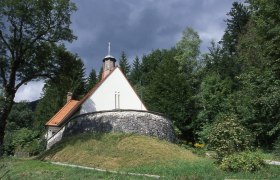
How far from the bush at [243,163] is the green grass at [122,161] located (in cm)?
38

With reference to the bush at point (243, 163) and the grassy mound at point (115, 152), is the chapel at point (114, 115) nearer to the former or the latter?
the grassy mound at point (115, 152)

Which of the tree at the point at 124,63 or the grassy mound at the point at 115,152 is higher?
the tree at the point at 124,63

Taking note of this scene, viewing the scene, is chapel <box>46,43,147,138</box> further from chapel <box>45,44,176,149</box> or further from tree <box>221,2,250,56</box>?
tree <box>221,2,250,56</box>

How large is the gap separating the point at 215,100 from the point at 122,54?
4192 centimetres

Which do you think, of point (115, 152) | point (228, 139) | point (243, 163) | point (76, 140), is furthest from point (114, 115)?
point (243, 163)

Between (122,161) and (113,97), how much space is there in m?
13.8

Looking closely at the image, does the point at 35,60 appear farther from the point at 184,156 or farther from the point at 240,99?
the point at 240,99

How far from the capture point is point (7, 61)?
25562mm

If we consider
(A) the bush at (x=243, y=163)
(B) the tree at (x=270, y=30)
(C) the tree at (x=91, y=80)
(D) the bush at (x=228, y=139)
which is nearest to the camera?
(A) the bush at (x=243, y=163)

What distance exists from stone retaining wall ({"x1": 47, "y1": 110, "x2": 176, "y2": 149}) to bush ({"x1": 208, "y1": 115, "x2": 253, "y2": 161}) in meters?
8.93

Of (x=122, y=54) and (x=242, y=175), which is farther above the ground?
(x=122, y=54)

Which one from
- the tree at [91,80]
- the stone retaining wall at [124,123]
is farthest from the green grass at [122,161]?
the tree at [91,80]

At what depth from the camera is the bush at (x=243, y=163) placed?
1528 cm

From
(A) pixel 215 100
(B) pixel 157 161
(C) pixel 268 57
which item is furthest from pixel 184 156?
(A) pixel 215 100
